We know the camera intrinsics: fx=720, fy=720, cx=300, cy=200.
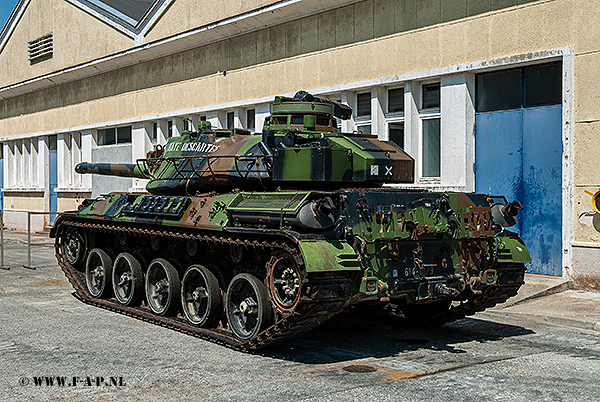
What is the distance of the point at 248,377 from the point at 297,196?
228 cm

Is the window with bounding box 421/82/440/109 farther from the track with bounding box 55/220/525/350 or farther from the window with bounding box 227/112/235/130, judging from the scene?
the window with bounding box 227/112/235/130

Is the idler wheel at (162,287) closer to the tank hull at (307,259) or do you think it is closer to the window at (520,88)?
the tank hull at (307,259)

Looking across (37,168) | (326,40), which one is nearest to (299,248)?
(326,40)

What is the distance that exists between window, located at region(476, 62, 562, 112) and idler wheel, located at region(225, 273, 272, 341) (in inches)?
303

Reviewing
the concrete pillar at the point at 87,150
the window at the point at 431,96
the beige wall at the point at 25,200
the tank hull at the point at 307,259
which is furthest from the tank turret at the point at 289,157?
the beige wall at the point at 25,200

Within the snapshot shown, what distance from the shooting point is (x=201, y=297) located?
10172mm

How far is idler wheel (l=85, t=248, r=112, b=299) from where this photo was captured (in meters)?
12.6

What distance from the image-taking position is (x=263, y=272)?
931cm

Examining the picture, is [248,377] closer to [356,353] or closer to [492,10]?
[356,353]

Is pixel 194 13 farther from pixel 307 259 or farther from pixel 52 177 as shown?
pixel 307 259

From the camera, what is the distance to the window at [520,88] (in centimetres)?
1380

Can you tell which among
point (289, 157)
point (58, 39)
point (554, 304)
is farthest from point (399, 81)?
point (58, 39)

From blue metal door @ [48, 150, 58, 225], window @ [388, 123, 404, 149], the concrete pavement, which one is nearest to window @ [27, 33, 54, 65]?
blue metal door @ [48, 150, 58, 225]

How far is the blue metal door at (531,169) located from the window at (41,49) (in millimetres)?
20773
